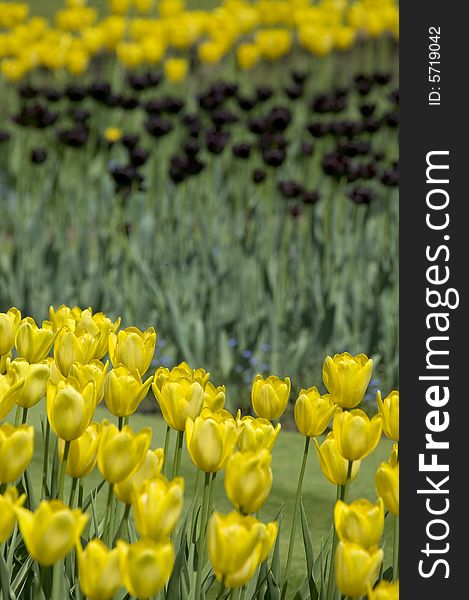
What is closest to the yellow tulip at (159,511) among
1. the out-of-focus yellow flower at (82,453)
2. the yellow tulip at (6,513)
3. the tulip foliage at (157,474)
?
the tulip foliage at (157,474)

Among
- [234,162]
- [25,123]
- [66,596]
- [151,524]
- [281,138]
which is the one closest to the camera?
[151,524]

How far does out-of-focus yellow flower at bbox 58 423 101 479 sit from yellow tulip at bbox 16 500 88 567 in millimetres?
346

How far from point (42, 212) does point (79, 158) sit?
833mm

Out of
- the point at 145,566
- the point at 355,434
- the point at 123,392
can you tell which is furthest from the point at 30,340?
the point at 145,566

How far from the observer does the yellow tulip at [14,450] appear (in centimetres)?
156

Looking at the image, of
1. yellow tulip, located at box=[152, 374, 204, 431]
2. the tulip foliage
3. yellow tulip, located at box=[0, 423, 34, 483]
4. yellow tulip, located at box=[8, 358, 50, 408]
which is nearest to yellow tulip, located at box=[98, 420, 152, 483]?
the tulip foliage

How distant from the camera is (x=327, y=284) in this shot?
Result: 4.98 meters

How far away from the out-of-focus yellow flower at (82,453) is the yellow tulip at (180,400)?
123 mm

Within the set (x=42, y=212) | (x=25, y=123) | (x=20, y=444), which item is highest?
(x=25, y=123)

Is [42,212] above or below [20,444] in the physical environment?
above

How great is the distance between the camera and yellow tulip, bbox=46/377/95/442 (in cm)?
166

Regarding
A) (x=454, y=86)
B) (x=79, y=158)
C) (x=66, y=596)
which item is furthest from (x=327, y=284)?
(x=66, y=596)

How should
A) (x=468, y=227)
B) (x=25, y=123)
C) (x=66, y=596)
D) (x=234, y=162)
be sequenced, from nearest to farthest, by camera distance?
Result: (x=66, y=596)
(x=468, y=227)
(x=25, y=123)
(x=234, y=162)

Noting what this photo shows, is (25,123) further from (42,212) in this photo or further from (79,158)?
(79,158)
